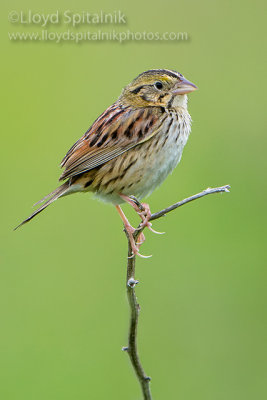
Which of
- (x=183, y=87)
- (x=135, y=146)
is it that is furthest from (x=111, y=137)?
(x=183, y=87)

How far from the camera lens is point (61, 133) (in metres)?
8.27

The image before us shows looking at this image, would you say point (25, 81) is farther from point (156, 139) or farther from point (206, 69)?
point (156, 139)

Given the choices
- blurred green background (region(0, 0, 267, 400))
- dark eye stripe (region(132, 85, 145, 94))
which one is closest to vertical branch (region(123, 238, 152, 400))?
dark eye stripe (region(132, 85, 145, 94))

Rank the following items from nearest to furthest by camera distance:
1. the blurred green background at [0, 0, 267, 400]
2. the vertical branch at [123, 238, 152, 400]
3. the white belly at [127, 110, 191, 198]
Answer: the vertical branch at [123, 238, 152, 400], the white belly at [127, 110, 191, 198], the blurred green background at [0, 0, 267, 400]

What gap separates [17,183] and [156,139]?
3.49m

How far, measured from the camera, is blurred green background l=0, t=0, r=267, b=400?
6.18m

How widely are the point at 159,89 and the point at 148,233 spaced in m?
2.59

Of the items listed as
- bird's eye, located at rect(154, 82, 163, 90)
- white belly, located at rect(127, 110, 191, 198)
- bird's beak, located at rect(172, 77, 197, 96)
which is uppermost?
bird's eye, located at rect(154, 82, 163, 90)

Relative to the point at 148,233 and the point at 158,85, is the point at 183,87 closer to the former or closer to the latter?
the point at 158,85

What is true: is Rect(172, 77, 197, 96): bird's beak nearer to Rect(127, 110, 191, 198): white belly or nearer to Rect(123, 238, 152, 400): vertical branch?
Rect(127, 110, 191, 198): white belly

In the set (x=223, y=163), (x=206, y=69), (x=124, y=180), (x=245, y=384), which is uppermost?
(x=206, y=69)

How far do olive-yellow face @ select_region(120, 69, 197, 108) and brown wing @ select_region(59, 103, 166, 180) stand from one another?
0.23 feet

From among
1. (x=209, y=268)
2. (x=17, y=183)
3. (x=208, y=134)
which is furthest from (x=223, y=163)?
(x=17, y=183)

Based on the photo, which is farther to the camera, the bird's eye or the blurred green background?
the blurred green background
